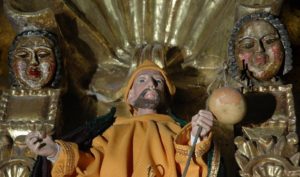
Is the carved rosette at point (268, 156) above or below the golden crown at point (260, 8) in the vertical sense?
below

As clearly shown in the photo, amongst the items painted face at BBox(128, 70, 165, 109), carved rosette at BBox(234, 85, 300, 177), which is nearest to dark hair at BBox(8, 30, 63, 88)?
painted face at BBox(128, 70, 165, 109)

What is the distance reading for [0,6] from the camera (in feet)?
12.9

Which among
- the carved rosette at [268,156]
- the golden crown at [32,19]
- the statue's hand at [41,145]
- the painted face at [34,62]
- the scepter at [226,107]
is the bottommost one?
the carved rosette at [268,156]

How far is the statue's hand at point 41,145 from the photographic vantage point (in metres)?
2.95

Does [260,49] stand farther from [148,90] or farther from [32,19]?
[32,19]

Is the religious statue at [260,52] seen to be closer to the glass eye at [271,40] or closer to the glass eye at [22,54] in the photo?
the glass eye at [271,40]

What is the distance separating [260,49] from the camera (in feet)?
11.4

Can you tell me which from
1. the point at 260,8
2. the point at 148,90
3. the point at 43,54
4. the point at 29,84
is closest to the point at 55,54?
the point at 43,54

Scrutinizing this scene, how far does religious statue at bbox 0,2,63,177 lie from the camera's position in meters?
3.41

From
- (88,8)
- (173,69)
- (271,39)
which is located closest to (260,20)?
(271,39)

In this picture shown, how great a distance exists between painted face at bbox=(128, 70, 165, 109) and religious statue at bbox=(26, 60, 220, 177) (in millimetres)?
89

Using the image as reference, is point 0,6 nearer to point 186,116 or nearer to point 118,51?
point 118,51

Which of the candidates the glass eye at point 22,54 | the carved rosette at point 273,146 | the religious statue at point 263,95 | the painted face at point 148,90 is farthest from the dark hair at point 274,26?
the glass eye at point 22,54

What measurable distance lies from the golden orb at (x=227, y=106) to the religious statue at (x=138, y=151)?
0.11ft
